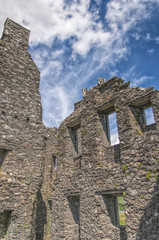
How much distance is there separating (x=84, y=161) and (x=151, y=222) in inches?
148

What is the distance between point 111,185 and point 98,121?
2.92 m

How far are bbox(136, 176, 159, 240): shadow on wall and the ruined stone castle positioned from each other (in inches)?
0.5

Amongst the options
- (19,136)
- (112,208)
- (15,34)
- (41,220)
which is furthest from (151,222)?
(41,220)

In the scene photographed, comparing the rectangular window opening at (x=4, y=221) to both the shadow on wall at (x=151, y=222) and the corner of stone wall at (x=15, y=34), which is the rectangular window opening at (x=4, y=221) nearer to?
the shadow on wall at (x=151, y=222)

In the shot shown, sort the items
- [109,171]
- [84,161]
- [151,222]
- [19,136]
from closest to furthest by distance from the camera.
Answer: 1. [151,222]
2. [109,171]
3. [19,136]
4. [84,161]

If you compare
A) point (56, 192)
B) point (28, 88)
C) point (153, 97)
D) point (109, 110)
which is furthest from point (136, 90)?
point (56, 192)

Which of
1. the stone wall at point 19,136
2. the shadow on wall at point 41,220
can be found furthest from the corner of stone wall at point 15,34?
the shadow on wall at point 41,220

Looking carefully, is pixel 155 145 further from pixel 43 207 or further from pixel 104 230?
pixel 43 207

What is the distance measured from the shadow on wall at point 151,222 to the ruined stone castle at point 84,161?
13 mm

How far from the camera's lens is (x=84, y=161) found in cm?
876

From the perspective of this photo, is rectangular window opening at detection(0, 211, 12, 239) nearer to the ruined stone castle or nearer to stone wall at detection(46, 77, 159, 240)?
the ruined stone castle

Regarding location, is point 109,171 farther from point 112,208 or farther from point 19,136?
point 19,136

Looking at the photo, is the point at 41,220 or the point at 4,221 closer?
the point at 4,221

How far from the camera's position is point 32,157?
320 inches
